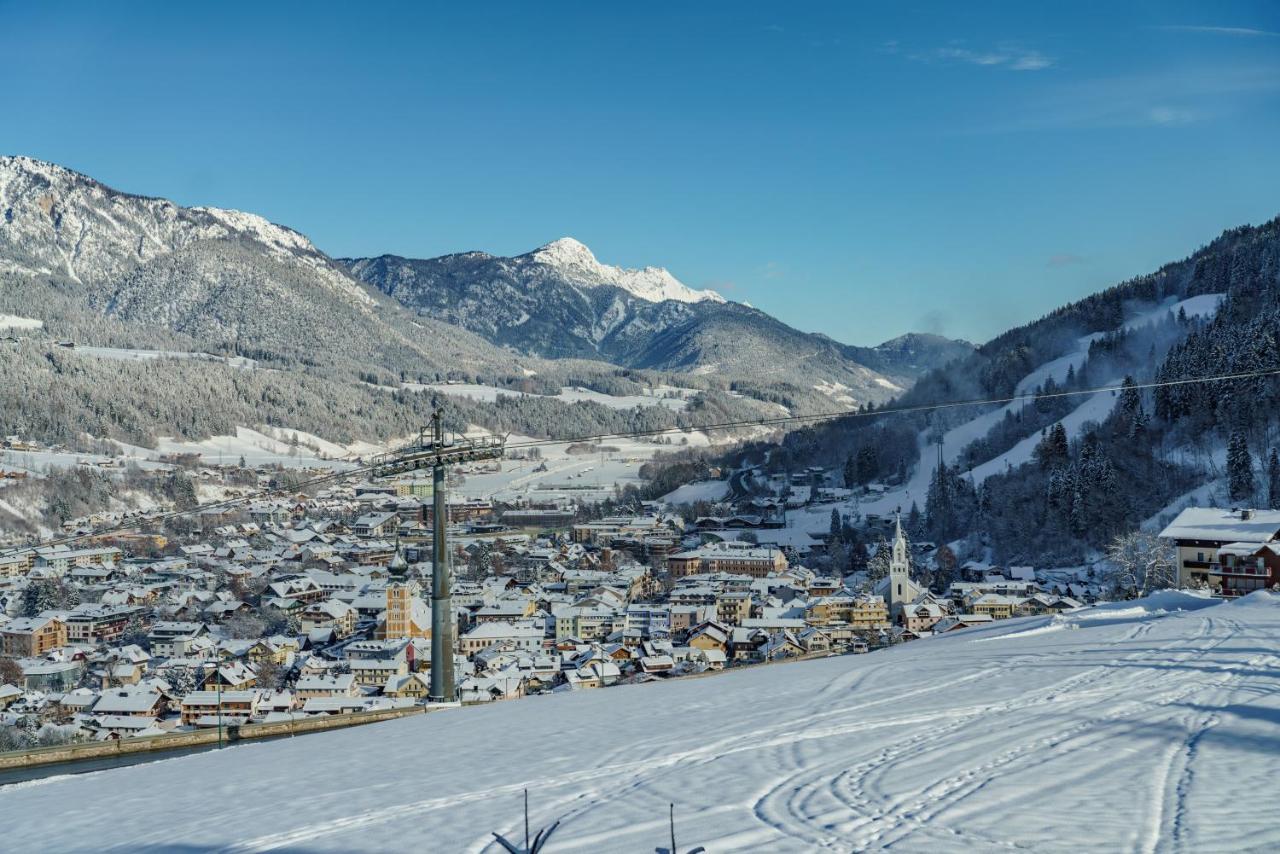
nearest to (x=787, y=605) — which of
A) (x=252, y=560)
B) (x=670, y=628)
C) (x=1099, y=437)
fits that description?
(x=670, y=628)

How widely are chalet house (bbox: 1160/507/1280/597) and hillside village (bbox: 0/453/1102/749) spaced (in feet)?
13.4

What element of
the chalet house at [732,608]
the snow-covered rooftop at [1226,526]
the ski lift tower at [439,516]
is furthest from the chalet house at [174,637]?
the snow-covered rooftop at [1226,526]

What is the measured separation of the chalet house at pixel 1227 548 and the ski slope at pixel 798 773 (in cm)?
1500

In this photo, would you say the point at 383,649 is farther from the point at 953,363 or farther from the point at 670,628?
the point at 953,363

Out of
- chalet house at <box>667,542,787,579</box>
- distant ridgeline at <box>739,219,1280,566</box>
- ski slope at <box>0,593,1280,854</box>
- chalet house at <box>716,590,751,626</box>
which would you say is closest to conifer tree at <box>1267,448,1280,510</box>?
distant ridgeline at <box>739,219,1280,566</box>

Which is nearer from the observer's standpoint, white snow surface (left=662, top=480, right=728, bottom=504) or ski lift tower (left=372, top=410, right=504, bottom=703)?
ski lift tower (left=372, top=410, right=504, bottom=703)

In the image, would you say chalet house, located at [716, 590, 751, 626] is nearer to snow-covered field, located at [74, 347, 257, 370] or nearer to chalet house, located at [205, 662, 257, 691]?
chalet house, located at [205, 662, 257, 691]

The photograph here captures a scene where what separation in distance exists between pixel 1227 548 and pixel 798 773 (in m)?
22.8

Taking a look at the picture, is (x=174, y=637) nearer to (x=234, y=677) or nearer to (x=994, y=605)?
(x=234, y=677)

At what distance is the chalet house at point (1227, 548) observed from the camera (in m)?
24.5

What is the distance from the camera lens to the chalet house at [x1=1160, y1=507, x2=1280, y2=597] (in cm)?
2448

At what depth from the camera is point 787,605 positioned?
126ft

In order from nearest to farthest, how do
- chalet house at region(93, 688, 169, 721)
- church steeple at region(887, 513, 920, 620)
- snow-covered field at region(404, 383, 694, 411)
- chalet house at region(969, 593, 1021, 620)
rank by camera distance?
chalet house at region(93, 688, 169, 721)
chalet house at region(969, 593, 1021, 620)
church steeple at region(887, 513, 920, 620)
snow-covered field at region(404, 383, 694, 411)

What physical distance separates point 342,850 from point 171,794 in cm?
284
